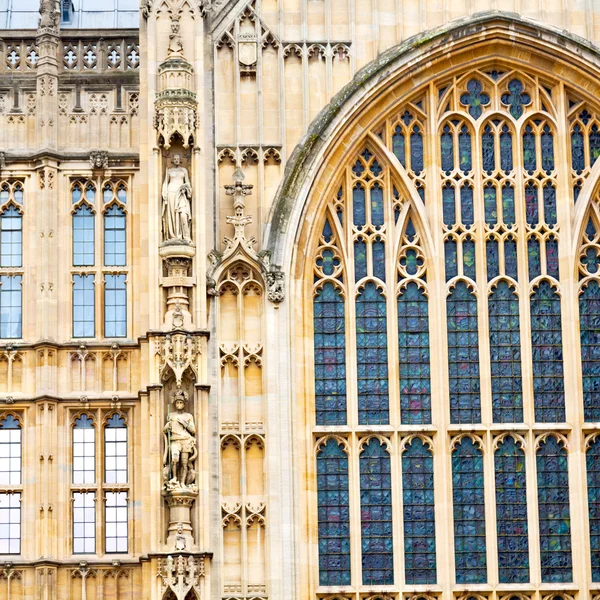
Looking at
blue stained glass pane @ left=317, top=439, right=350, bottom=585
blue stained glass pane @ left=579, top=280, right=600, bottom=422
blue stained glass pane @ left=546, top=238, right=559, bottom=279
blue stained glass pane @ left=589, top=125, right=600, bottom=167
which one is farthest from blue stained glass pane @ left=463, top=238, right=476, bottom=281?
blue stained glass pane @ left=317, top=439, right=350, bottom=585

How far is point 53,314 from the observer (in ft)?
109

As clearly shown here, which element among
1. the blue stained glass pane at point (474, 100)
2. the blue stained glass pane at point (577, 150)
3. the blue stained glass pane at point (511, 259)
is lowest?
the blue stained glass pane at point (511, 259)

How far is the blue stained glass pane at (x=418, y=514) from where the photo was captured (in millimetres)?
32688

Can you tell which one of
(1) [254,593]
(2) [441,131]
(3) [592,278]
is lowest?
(1) [254,593]

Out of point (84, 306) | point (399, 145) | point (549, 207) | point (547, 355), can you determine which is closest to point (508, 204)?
point (549, 207)

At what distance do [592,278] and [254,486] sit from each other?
22.7 feet

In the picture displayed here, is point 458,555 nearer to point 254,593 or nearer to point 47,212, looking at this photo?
point 254,593

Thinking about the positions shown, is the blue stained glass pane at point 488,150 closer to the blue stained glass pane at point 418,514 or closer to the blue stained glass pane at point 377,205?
→ the blue stained glass pane at point 377,205

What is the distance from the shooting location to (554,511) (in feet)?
108

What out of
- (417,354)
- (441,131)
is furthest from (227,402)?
(441,131)

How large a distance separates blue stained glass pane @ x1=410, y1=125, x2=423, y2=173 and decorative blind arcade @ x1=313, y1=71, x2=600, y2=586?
0.08 ft

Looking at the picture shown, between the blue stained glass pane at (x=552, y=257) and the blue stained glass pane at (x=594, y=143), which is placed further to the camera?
the blue stained glass pane at (x=594, y=143)

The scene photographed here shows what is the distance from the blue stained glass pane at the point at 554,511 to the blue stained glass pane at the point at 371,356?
2789 millimetres

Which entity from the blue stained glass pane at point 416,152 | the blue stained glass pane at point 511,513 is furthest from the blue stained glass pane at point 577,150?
the blue stained glass pane at point 511,513
